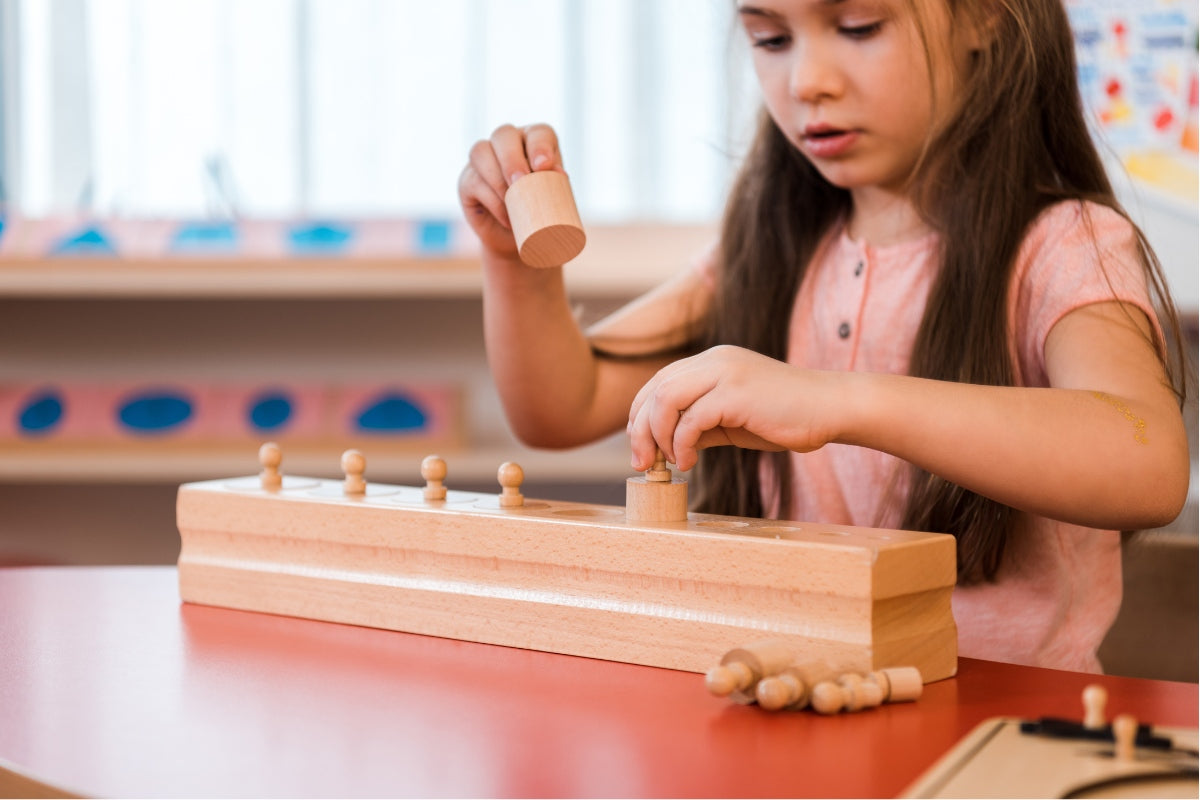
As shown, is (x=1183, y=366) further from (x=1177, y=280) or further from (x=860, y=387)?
(x=1177, y=280)

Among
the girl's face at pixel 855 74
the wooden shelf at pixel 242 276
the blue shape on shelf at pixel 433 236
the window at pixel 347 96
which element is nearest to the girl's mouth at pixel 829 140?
the girl's face at pixel 855 74

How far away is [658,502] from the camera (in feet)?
2.26

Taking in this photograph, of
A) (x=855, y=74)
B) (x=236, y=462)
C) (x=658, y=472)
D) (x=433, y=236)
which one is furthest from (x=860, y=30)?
(x=236, y=462)

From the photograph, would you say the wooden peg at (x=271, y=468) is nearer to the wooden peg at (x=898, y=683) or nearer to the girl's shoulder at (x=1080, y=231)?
the wooden peg at (x=898, y=683)

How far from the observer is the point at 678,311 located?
3.88 feet

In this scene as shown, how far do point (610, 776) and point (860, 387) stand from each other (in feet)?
0.98

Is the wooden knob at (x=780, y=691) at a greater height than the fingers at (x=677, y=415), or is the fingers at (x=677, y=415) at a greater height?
the fingers at (x=677, y=415)

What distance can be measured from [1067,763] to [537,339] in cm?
64

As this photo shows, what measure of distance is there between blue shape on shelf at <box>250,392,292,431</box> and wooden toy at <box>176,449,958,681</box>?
1.24 m

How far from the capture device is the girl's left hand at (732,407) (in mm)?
686

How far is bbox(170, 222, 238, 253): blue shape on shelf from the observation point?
2.05m

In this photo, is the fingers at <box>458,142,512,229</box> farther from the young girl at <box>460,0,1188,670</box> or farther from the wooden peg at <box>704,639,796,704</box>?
the wooden peg at <box>704,639,796,704</box>

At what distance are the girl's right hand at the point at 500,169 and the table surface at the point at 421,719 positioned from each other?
33 centimetres

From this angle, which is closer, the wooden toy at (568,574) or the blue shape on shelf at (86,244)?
the wooden toy at (568,574)
